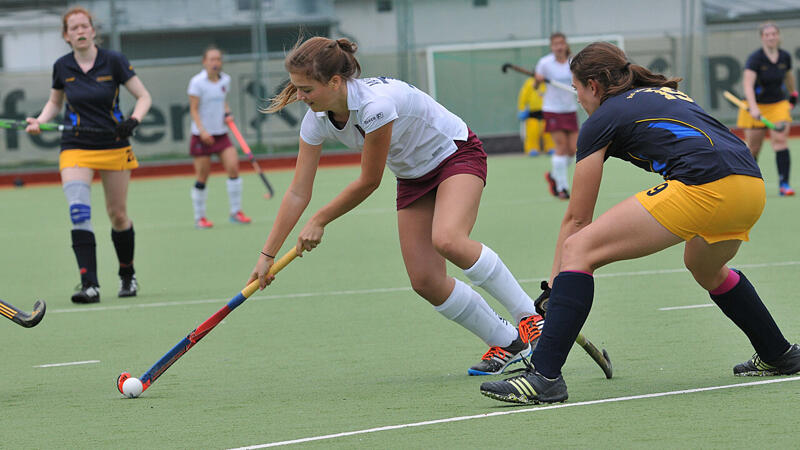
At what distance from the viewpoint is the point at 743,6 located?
23.9 metres

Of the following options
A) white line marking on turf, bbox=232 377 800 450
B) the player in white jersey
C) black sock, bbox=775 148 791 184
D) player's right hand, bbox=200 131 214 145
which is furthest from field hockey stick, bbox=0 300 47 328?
black sock, bbox=775 148 791 184

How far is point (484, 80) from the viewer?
2308 cm

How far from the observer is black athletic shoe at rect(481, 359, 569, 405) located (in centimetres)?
416

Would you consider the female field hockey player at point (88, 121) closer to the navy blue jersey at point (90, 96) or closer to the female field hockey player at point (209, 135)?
the navy blue jersey at point (90, 96)

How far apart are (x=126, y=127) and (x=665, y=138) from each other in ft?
13.9

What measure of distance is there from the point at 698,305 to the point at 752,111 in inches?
250

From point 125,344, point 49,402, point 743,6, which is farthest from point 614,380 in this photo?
point 743,6

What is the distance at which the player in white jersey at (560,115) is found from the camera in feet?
43.5

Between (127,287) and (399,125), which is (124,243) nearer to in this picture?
(127,287)

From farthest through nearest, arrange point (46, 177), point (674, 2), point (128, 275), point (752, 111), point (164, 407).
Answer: point (674, 2)
point (46, 177)
point (752, 111)
point (128, 275)
point (164, 407)

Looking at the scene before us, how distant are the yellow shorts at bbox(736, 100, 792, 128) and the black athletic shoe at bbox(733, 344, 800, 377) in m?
8.39

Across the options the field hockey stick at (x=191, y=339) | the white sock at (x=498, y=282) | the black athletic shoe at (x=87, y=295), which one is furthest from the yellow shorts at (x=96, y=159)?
the white sock at (x=498, y=282)

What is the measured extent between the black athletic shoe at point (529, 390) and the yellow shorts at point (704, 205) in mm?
658

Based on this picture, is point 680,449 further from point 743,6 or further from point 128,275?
point 743,6
